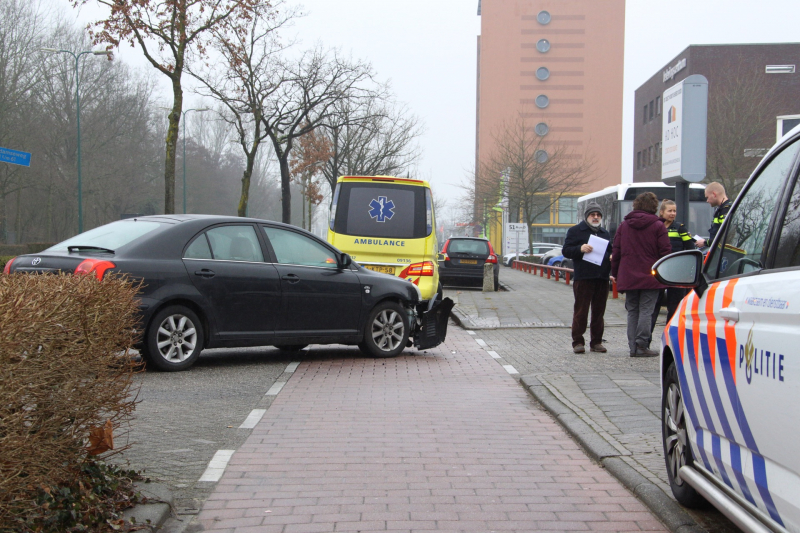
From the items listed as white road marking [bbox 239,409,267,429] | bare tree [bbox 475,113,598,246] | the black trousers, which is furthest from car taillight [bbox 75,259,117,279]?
bare tree [bbox 475,113,598,246]

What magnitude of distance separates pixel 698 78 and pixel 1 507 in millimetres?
15603

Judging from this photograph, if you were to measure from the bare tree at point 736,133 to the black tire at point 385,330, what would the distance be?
2455 centimetres

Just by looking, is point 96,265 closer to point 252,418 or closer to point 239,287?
point 239,287

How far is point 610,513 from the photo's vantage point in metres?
4.39

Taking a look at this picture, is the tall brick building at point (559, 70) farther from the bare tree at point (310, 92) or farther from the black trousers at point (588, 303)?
the black trousers at point (588, 303)

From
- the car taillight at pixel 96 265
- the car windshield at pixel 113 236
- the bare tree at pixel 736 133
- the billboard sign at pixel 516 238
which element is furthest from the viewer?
the billboard sign at pixel 516 238

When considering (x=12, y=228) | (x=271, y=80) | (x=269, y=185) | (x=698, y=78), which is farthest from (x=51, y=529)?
(x=269, y=185)

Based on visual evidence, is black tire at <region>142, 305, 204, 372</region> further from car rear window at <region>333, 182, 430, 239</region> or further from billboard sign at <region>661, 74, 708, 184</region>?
billboard sign at <region>661, 74, 708, 184</region>

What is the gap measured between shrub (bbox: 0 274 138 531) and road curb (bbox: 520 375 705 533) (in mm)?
2697

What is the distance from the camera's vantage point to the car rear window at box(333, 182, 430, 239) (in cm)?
1491

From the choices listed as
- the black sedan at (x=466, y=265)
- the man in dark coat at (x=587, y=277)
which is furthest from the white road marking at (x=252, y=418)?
the black sedan at (x=466, y=265)

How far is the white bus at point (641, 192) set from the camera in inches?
842

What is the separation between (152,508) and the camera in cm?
403

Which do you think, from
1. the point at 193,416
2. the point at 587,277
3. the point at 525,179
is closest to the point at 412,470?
the point at 193,416
